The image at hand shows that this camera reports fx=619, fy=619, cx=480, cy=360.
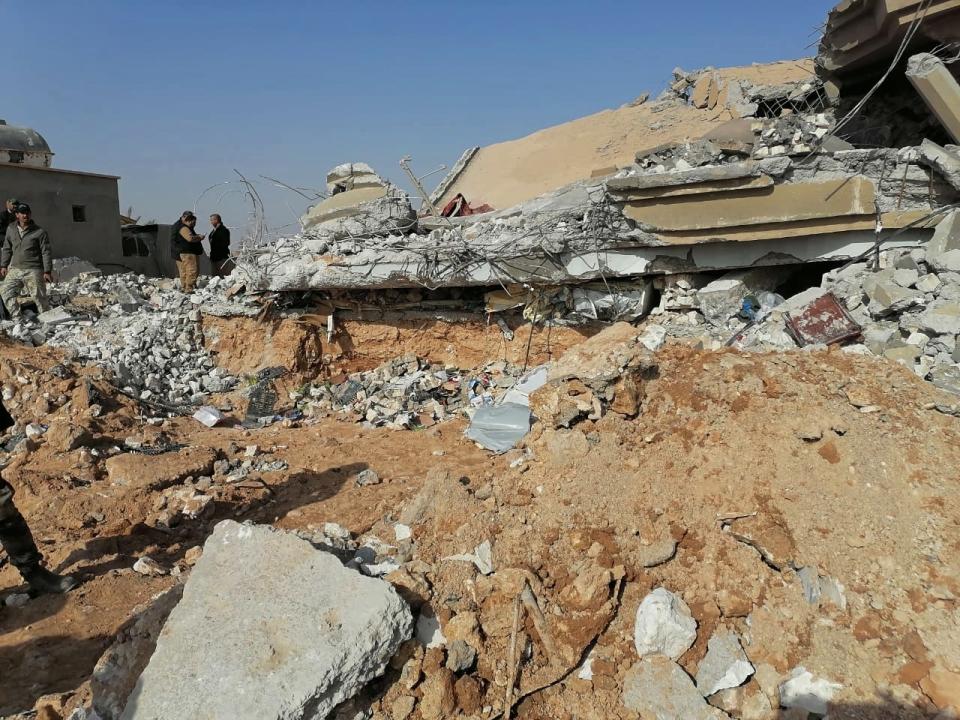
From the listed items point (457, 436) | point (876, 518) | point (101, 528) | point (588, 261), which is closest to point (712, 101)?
point (588, 261)

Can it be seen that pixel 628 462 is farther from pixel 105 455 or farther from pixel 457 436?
pixel 105 455

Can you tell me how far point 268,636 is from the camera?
236 centimetres

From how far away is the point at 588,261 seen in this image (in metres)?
5.59

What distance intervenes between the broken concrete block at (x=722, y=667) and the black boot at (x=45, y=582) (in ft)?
11.0

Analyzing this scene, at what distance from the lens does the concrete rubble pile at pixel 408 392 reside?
601cm

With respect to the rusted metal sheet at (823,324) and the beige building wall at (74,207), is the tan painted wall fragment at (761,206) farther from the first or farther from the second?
the beige building wall at (74,207)

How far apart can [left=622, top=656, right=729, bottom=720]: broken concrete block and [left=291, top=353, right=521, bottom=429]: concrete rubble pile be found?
327 centimetres

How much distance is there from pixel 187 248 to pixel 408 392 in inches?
172

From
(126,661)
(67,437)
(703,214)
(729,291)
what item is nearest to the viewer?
(126,661)

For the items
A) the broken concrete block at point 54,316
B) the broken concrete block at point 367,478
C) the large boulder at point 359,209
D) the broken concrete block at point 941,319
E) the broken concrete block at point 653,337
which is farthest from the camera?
the broken concrete block at point 54,316

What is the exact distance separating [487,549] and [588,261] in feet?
10.6

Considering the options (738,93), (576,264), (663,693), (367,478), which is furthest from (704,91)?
(663,693)

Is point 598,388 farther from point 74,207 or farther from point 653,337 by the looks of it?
point 74,207

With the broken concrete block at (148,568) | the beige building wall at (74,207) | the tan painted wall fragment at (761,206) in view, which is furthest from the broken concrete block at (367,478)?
the beige building wall at (74,207)
